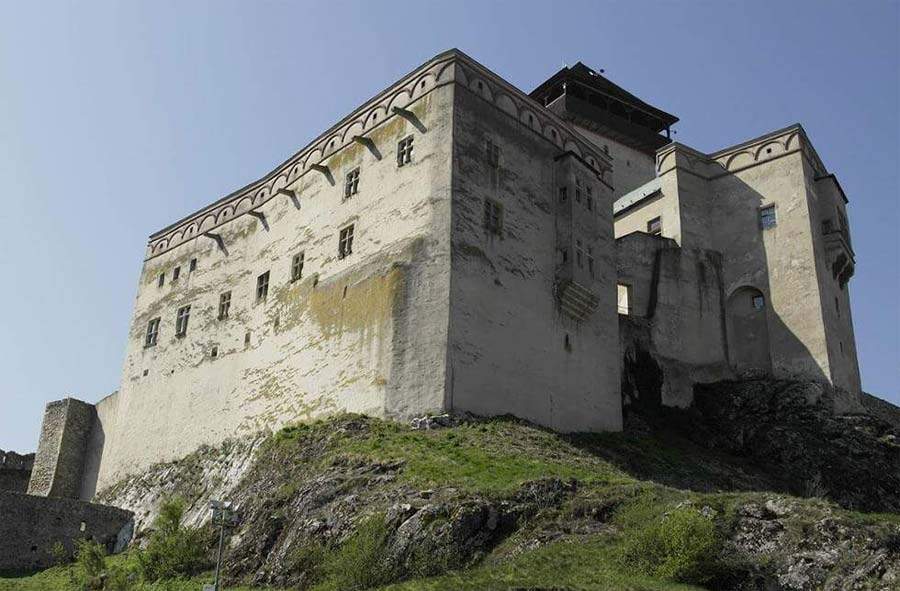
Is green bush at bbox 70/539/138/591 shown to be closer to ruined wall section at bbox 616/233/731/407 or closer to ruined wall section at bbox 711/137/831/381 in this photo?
ruined wall section at bbox 616/233/731/407

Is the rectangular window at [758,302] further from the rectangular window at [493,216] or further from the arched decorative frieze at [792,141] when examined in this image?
the rectangular window at [493,216]

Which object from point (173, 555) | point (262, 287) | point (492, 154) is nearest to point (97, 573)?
point (173, 555)

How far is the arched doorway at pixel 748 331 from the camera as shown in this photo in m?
38.5

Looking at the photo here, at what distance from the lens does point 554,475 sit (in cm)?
2298

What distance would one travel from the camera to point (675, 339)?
3891cm

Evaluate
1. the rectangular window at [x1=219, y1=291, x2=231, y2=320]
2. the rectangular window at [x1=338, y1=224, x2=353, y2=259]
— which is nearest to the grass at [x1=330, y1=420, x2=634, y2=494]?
the rectangular window at [x1=338, y1=224, x2=353, y2=259]

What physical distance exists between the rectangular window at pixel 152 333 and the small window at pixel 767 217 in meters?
24.8

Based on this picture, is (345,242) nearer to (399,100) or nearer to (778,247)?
(399,100)

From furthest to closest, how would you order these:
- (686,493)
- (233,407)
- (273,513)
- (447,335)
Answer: (233,407)
(447,335)
(273,513)
(686,493)

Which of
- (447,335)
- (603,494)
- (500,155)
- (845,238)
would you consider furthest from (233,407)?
(845,238)

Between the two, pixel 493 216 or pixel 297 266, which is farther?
pixel 297 266

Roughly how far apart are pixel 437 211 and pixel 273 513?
10636 mm

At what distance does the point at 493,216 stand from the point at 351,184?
571 cm

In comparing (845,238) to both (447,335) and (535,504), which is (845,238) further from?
(535,504)
